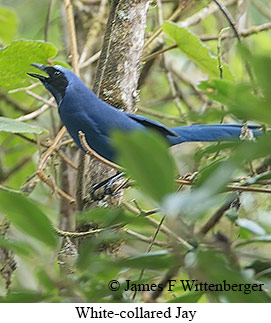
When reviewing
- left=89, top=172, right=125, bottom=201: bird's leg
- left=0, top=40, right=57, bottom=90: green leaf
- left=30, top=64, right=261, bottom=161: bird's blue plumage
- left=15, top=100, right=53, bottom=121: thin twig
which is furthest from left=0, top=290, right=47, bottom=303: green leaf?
left=15, top=100, right=53, bottom=121: thin twig

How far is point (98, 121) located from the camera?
5.60ft

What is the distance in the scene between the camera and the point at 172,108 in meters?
3.08

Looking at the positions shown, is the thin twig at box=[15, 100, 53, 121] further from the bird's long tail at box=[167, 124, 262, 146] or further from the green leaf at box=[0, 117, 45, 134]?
the bird's long tail at box=[167, 124, 262, 146]

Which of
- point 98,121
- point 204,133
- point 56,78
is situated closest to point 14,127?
point 98,121

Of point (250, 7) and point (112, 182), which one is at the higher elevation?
point (250, 7)

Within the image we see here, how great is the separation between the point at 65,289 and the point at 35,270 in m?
0.04

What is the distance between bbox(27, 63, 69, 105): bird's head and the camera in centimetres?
185

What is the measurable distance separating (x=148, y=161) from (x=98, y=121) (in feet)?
3.89

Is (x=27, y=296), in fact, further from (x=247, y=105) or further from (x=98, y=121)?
(x=98, y=121)

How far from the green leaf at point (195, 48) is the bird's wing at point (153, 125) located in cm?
37

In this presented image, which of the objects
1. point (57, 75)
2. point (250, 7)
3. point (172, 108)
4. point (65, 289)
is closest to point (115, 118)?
point (57, 75)

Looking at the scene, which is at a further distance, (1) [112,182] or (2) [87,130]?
(2) [87,130]

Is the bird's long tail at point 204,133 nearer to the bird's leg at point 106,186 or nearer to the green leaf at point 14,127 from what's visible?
the bird's leg at point 106,186

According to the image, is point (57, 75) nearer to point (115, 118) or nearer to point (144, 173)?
point (115, 118)
